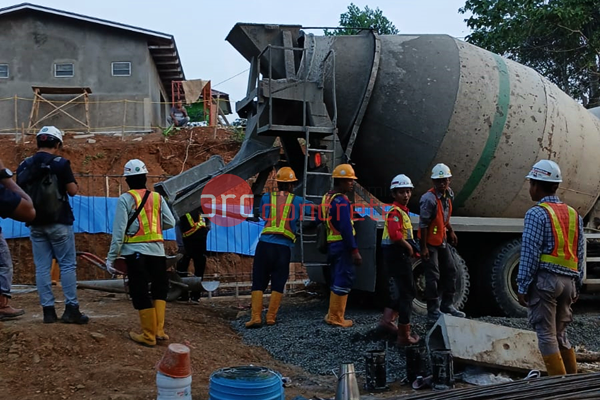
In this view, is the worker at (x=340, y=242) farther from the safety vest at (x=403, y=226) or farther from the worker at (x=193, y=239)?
the worker at (x=193, y=239)

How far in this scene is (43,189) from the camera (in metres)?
5.54

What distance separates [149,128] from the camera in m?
20.6

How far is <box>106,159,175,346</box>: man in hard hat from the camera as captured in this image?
556cm

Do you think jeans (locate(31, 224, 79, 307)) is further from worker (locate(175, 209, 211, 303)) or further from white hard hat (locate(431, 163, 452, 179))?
white hard hat (locate(431, 163, 452, 179))

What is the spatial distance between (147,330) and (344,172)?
2626mm

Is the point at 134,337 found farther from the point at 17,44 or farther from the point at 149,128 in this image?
the point at 17,44

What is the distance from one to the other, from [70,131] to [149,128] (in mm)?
2438

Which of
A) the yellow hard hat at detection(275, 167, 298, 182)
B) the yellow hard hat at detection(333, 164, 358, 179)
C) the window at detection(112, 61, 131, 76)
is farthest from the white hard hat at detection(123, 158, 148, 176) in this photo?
the window at detection(112, 61, 131, 76)

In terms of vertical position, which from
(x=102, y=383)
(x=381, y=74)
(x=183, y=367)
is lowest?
(x=102, y=383)

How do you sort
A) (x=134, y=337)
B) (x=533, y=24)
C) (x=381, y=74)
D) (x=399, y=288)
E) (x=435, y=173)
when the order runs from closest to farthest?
(x=134, y=337) → (x=399, y=288) → (x=435, y=173) → (x=381, y=74) → (x=533, y=24)

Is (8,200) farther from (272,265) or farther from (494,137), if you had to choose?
(494,137)

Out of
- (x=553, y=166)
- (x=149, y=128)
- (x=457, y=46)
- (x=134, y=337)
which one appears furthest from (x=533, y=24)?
(x=134, y=337)

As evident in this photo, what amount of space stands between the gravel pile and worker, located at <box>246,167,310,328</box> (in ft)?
1.02

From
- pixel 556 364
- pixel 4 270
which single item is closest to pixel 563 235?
pixel 556 364
